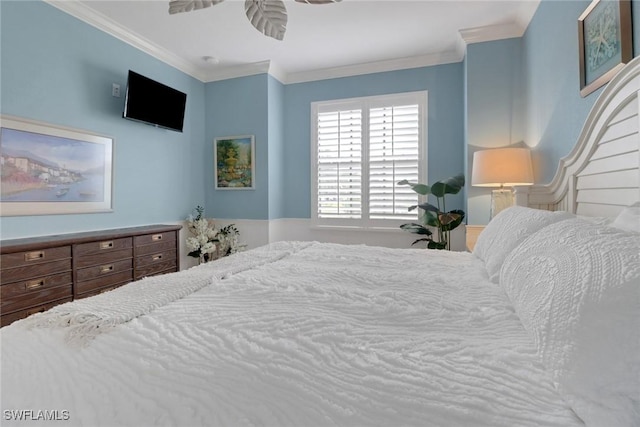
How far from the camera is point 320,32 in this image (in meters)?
3.20

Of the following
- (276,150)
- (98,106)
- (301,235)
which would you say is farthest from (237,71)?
(301,235)

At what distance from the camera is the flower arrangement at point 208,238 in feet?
12.2

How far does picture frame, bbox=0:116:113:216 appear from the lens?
235cm

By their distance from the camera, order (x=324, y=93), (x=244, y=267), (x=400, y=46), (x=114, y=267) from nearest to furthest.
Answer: (x=244, y=267)
(x=114, y=267)
(x=400, y=46)
(x=324, y=93)

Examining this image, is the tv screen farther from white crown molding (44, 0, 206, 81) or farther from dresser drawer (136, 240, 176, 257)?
dresser drawer (136, 240, 176, 257)

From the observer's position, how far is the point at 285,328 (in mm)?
858

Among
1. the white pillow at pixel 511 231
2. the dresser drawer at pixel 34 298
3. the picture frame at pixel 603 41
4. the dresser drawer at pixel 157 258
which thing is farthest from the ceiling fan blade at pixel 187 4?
the dresser drawer at pixel 157 258

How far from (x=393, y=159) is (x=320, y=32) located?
1.57 m

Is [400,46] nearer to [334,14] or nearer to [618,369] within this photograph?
[334,14]

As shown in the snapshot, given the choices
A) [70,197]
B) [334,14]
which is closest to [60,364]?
[70,197]

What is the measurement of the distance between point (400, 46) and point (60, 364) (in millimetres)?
3731

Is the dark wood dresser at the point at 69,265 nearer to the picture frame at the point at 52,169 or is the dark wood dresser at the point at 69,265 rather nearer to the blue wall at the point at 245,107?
the picture frame at the point at 52,169

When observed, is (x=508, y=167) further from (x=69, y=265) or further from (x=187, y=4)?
(x=69, y=265)

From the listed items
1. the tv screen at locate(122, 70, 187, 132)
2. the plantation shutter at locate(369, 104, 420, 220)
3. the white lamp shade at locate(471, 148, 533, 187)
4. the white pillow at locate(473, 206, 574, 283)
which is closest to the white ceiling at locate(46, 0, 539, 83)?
the tv screen at locate(122, 70, 187, 132)
